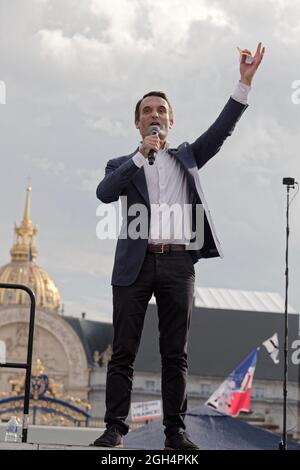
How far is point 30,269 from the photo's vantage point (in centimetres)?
6781

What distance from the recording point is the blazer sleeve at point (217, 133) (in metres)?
4.59

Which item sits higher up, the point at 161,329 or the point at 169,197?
the point at 169,197

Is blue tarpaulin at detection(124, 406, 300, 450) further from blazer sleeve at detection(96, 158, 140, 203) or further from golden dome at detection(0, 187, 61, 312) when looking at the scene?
golden dome at detection(0, 187, 61, 312)

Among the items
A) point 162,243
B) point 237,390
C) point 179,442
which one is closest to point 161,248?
point 162,243

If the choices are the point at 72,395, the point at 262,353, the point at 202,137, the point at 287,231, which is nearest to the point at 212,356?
the point at 262,353

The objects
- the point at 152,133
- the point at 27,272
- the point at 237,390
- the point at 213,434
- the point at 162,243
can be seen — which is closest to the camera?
the point at 152,133

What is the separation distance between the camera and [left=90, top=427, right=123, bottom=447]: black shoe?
13.5 ft

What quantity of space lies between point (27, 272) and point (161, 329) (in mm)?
63655

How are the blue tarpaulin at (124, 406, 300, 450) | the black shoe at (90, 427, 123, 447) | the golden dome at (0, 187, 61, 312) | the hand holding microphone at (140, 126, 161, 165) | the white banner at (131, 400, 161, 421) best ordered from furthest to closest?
1. the golden dome at (0, 187, 61, 312)
2. the white banner at (131, 400, 161, 421)
3. the blue tarpaulin at (124, 406, 300, 450)
4. the hand holding microphone at (140, 126, 161, 165)
5. the black shoe at (90, 427, 123, 447)

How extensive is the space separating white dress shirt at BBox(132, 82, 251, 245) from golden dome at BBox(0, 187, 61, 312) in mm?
59487

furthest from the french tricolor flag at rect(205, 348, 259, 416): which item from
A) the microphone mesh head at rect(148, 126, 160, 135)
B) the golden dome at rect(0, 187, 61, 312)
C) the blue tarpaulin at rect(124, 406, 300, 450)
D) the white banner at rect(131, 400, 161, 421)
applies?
the golden dome at rect(0, 187, 61, 312)

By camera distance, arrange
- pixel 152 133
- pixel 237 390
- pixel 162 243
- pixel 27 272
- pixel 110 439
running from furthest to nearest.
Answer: pixel 27 272, pixel 237 390, pixel 162 243, pixel 152 133, pixel 110 439

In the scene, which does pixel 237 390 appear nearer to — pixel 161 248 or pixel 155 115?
pixel 161 248

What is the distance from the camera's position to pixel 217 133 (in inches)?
183
